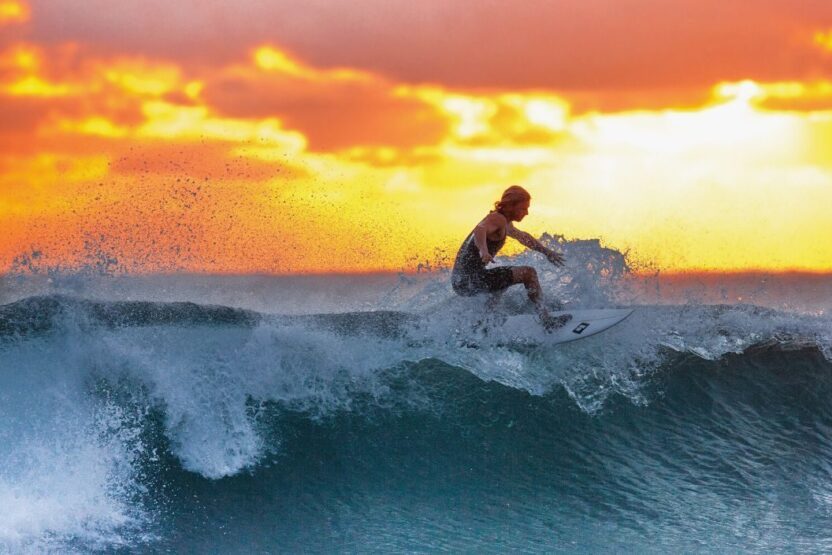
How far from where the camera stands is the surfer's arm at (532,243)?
7570mm

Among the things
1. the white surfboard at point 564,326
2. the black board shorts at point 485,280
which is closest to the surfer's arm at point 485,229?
the black board shorts at point 485,280

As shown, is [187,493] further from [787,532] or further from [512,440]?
[787,532]

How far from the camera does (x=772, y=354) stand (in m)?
10.1

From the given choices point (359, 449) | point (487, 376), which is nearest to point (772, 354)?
point (487, 376)

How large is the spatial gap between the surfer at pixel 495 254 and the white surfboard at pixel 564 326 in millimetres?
262

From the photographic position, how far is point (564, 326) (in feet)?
26.5

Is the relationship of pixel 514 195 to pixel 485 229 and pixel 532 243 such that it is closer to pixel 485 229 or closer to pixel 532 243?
pixel 485 229

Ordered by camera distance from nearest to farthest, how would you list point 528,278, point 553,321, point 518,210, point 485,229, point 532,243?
point 485,229, point 518,210, point 528,278, point 532,243, point 553,321

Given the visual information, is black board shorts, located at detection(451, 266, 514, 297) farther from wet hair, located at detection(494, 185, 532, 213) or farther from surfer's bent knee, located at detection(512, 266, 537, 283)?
wet hair, located at detection(494, 185, 532, 213)

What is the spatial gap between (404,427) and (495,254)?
1755 mm

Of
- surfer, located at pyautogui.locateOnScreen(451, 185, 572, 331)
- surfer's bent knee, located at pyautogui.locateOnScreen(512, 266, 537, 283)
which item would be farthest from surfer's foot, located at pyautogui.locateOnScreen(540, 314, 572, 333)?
surfer's bent knee, located at pyautogui.locateOnScreen(512, 266, 537, 283)

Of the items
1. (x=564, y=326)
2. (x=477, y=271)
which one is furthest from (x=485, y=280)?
(x=564, y=326)

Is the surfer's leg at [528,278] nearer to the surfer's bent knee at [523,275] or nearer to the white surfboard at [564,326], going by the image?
the surfer's bent knee at [523,275]

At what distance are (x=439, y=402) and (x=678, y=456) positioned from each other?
2211 millimetres
